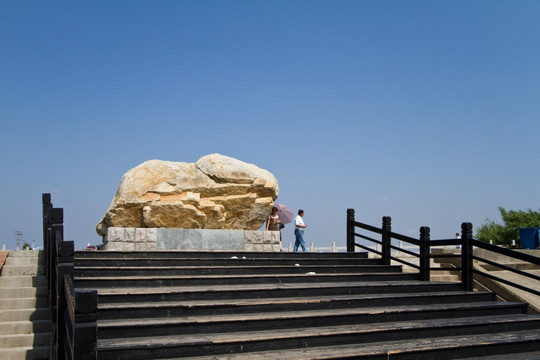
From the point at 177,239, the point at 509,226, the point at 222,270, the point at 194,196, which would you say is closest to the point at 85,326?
the point at 222,270

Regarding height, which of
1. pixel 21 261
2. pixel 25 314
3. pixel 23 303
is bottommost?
pixel 25 314

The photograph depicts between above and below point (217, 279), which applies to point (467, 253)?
above

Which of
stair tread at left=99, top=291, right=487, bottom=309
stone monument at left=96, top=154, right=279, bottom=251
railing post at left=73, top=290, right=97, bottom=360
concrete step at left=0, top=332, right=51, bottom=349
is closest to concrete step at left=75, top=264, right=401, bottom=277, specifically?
concrete step at left=0, top=332, right=51, bottom=349

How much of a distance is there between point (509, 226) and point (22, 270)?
2898 centimetres

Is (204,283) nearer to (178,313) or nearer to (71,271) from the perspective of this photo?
(178,313)

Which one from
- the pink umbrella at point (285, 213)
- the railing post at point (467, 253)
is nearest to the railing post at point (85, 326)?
the railing post at point (467, 253)

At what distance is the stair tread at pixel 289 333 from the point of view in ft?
18.3

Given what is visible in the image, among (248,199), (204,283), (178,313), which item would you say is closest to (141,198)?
(248,199)

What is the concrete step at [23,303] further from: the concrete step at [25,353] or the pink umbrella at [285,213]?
the pink umbrella at [285,213]

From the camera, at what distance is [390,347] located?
20.0 feet

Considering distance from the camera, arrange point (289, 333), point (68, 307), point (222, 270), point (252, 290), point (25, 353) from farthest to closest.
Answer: point (222, 270), point (252, 290), point (25, 353), point (289, 333), point (68, 307)

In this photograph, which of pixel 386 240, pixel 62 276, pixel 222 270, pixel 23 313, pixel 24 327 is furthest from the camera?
pixel 386 240

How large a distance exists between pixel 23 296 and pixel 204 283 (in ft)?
9.87

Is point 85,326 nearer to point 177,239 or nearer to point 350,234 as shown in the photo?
point 177,239
